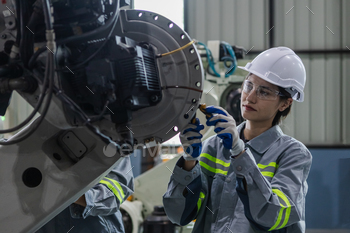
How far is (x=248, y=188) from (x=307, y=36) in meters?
3.99

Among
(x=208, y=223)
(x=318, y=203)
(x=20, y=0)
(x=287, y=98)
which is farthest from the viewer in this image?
(x=318, y=203)

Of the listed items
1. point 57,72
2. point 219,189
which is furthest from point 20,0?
point 219,189

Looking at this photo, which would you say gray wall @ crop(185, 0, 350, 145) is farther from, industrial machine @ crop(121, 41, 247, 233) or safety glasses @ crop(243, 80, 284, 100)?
safety glasses @ crop(243, 80, 284, 100)

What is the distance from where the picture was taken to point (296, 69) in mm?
1438

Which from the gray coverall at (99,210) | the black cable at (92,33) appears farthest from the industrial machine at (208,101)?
the black cable at (92,33)

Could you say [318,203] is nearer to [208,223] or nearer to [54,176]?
[208,223]

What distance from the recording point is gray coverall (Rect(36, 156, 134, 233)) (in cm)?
117

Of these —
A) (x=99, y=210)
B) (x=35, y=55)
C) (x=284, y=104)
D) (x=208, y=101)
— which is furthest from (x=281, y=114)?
(x=208, y=101)

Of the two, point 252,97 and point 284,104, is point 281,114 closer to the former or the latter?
point 284,104

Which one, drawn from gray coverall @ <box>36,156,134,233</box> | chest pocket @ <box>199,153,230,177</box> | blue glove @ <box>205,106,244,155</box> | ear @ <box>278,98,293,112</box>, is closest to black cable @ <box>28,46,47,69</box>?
gray coverall @ <box>36,156,134,233</box>

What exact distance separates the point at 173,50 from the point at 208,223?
68 cm

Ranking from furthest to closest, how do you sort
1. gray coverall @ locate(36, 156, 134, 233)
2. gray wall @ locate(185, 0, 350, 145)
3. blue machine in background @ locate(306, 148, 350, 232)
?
gray wall @ locate(185, 0, 350, 145) < blue machine in background @ locate(306, 148, 350, 232) < gray coverall @ locate(36, 156, 134, 233)

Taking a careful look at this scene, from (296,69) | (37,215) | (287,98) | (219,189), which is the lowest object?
(219,189)

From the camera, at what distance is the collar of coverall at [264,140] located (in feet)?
4.39
